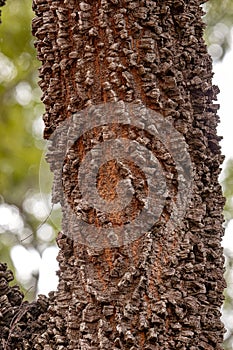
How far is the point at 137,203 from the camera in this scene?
1434mm

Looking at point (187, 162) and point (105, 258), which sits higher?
point (187, 162)

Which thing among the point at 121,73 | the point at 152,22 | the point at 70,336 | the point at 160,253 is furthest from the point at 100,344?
the point at 152,22

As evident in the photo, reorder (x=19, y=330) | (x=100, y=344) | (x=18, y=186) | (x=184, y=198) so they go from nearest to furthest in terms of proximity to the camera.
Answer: (x=100, y=344) → (x=184, y=198) → (x=19, y=330) → (x=18, y=186)

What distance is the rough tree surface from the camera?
1395 millimetres

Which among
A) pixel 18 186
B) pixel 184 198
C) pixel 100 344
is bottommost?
pixel 100 344

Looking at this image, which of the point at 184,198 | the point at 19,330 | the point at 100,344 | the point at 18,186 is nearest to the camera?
the point at 100,344

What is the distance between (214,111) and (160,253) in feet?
1.05

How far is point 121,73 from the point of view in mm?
1492

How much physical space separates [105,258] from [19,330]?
326 mm

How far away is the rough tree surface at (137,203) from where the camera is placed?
4.58 ft

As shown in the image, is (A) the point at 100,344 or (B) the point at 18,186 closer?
(A) the point at 100,344

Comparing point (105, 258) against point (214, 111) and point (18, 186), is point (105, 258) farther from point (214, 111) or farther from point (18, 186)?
point (18, 186)

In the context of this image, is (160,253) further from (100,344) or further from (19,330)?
(19,330)

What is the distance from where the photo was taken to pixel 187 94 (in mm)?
1552
